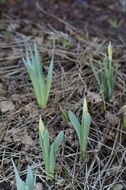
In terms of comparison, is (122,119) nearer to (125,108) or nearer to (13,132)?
(125,108)

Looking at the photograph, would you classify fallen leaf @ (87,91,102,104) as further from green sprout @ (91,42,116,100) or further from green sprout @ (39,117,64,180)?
green sprout @ (39,117,64,180)

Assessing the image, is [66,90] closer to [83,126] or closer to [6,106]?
[6,106]

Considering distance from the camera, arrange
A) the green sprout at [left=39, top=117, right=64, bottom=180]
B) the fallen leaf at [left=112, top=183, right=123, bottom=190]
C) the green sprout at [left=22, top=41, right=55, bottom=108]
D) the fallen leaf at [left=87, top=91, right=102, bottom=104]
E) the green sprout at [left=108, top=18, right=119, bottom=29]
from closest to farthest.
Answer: the green sprout at [left=39, top=117, right=64, bottom=180] < the fallen leaf at [left=112, top=183, right=123, bottom=190] < the green sprout at [left=22, top=41, right=55, bottom=108] < the fallen leaf at [left=87, top=91, right=102, bottom=104] < the green sprout at [left=108, top=18, right=119, bottom=29]

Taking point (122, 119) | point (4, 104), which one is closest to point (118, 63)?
point (122, 119)

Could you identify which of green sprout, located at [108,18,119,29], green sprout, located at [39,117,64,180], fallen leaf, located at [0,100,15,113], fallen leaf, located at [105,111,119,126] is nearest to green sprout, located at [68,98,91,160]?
green sprout, located at [39,117,64,180]

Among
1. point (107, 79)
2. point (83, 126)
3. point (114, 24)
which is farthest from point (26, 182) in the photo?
point (114, 24)
